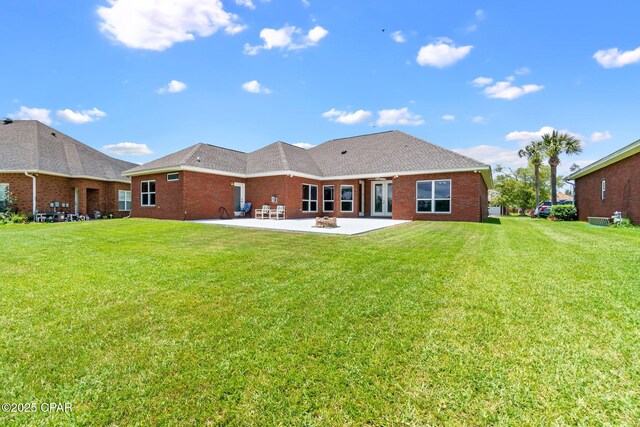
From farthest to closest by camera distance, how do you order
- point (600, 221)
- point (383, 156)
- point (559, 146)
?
1. point (559, 146)
2. point (383, 156)
3. point (600, 221)

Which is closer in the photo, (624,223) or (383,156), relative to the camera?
(624,223)

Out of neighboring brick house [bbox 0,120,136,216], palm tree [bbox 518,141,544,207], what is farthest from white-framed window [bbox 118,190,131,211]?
palm tree [bbox 518,141,544,207]

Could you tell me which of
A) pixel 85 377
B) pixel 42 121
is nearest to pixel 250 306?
pixel 85 377

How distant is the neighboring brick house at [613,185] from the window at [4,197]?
34.0 meters

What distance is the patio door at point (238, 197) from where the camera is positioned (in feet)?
64.3

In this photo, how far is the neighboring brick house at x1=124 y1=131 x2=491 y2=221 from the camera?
54.2 feet

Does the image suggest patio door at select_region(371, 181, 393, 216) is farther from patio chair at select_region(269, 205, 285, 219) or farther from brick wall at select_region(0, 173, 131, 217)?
brick wall at select_region(0, 173, 131, 217)

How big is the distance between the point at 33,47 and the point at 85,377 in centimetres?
1781

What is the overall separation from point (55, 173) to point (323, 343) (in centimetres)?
2516

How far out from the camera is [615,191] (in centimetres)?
1452

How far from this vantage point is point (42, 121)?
76.8 ft

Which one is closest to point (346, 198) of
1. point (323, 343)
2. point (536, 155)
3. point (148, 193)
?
point (148, 193)

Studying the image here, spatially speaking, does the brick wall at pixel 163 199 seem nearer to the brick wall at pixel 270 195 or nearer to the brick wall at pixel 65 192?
the brick wall at pixel 270 195

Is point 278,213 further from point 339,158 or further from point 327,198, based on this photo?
point 339,158
